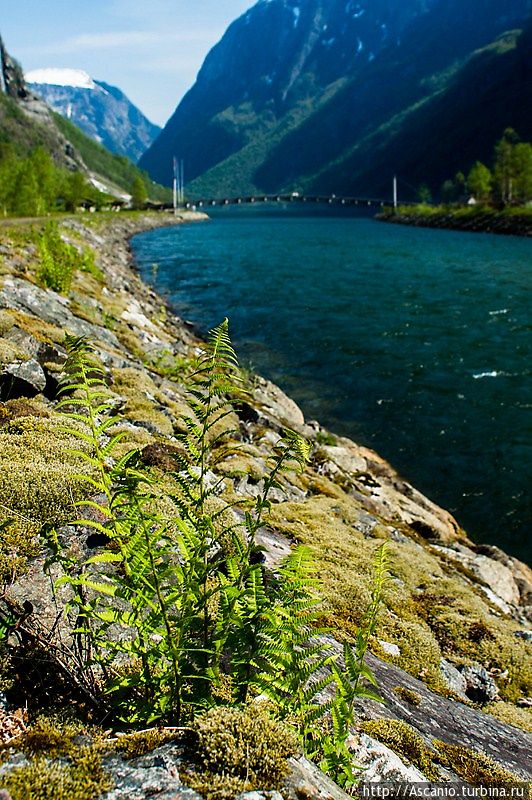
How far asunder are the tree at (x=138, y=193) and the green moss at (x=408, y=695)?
551ft

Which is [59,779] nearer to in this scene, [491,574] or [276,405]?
[491,574]

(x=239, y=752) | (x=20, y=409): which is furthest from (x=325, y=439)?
(x=239, y=752)

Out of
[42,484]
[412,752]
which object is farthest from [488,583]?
[42,484]

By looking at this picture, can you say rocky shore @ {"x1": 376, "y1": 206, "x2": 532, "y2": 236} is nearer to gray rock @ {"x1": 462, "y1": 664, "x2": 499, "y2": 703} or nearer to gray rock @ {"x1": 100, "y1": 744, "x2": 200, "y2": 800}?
gray rock @ {"x1": 462, "y1": 664, "x2": 499, "y2": 703}

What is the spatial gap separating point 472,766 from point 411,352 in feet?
87.4

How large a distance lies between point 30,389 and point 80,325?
8.42 metres

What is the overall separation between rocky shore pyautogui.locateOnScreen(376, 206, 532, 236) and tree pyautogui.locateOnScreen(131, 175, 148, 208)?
68.4 meters

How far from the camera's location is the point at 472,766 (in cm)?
543

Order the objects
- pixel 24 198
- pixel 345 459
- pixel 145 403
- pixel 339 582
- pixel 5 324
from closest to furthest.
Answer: pixel 339 582, pixel 145 403, pixel 5 324, pixel 345 459, pixel 24 198

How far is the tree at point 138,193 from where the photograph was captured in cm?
15979

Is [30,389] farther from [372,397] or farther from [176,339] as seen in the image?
[176,339]

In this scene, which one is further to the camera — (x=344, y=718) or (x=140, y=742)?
(x=344, y=718)

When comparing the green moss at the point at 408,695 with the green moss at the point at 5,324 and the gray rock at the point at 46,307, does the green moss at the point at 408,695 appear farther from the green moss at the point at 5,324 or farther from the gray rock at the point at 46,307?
the gray rock at the point at 46,307

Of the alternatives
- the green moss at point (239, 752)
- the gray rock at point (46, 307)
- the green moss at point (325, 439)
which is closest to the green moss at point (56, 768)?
the green moss at point (239, 752)
